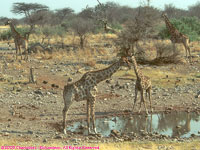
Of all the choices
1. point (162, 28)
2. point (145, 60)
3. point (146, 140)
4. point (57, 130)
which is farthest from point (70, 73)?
point (162, 28)

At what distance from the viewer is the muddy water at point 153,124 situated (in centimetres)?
1012

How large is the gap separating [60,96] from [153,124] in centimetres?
412

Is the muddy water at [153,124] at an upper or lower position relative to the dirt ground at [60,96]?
lower

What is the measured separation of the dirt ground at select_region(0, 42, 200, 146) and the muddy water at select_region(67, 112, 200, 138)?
0.44 meters

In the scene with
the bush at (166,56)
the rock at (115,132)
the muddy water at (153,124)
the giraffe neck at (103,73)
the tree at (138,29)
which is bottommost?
the muddy water at (153,124)

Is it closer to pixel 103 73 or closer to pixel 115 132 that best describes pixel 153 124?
pixel 115 132

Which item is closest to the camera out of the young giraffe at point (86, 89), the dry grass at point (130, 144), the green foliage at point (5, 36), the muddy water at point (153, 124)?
the dry grass at point (130, 144)

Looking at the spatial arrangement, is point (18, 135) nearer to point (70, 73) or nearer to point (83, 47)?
point (70, 73)

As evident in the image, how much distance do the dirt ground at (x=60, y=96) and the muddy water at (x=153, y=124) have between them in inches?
17.5

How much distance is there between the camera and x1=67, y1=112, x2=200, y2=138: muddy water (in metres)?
10.1

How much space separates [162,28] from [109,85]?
16643 millimetres

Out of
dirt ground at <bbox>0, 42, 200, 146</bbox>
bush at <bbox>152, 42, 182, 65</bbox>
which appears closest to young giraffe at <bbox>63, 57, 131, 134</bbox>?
dirt ground at <bbox>0, 42, 200, 146</bbox>

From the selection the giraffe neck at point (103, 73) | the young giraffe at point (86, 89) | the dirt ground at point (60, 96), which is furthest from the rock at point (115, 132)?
the giraffe neck at point (103, 73)

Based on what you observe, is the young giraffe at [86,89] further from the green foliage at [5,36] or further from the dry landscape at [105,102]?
the green foliage at [5,36]
